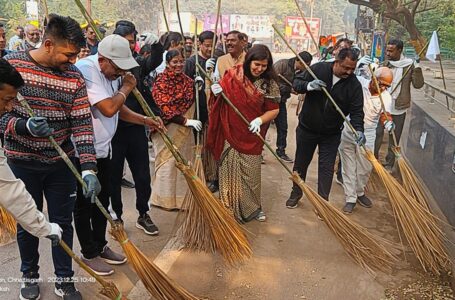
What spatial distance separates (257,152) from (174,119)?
0.73 metres

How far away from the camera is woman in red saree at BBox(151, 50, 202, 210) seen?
345 cm

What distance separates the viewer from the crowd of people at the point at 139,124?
6.70 feet

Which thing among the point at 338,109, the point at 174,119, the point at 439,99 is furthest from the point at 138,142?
the point at 439,99

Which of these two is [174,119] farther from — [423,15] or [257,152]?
[423,15]

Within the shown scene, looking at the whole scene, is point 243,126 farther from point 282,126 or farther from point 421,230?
point 282,126

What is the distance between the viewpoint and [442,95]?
485 cm

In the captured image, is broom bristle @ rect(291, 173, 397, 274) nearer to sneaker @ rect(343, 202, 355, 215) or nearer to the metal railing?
sneaker @ rect(343, 202, 355, 215)

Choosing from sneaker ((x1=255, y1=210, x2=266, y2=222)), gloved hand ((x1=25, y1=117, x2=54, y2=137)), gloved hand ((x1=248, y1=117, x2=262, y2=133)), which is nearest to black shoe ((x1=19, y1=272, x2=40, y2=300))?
gloved hand ((x1=25, y1=117, x2=54, y2=137))

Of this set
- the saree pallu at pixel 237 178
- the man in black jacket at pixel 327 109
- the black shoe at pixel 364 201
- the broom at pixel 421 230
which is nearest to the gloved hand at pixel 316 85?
the man in black jacket at pixel 327 109

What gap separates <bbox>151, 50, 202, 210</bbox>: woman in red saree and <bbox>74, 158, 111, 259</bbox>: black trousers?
35.5 inches

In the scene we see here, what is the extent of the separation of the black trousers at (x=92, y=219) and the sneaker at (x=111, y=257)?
4 centimetres

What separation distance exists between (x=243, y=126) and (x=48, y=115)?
1640 millimetres

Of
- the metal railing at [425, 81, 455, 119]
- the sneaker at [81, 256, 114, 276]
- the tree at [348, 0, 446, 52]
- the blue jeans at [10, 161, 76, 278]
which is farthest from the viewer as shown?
the tree at [348, 0, 446, 52]

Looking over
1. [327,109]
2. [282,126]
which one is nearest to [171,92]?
[327,109]
